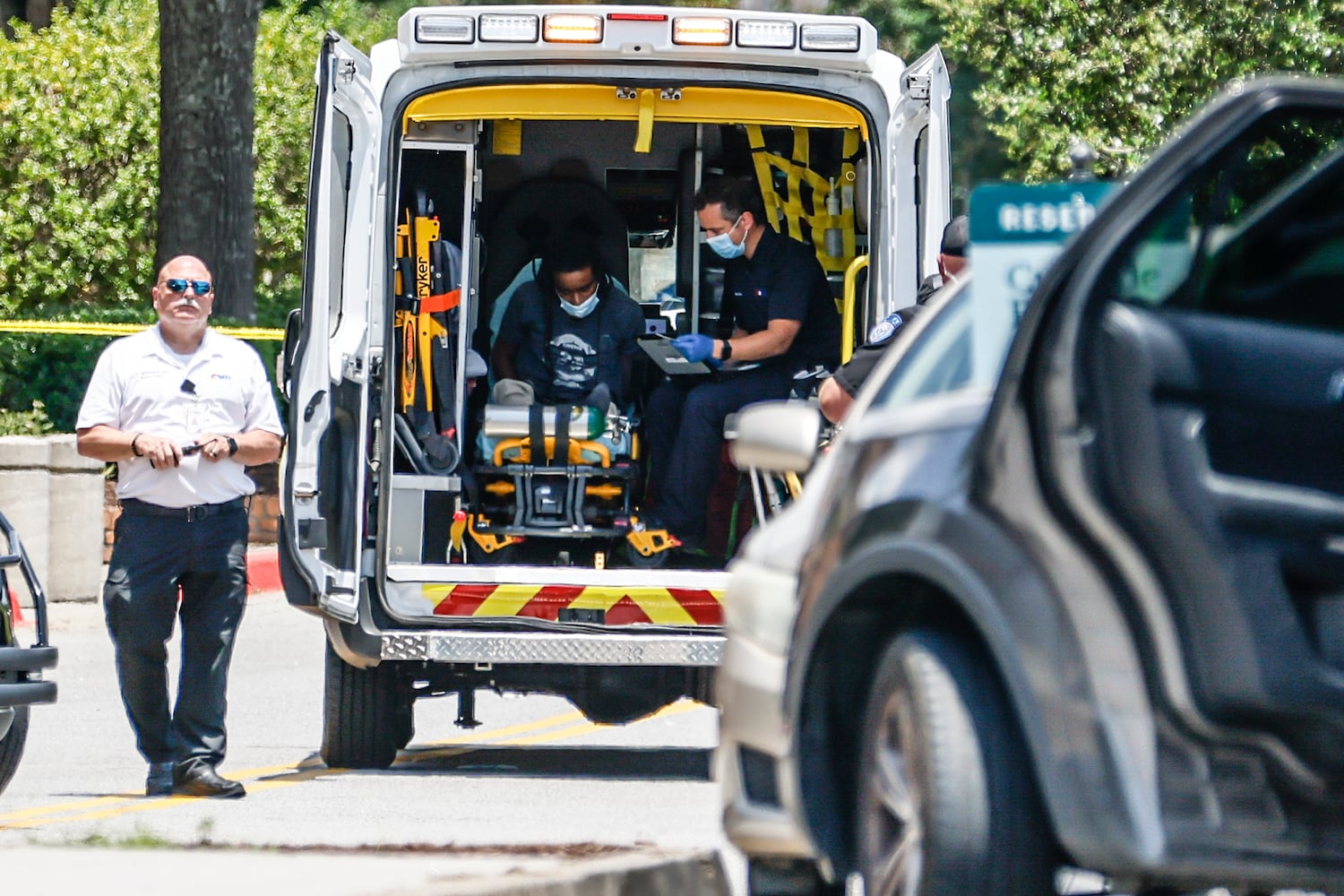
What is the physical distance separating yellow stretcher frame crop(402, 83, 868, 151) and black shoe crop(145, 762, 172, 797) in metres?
2.32

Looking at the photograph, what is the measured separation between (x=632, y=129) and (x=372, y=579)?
11.8 feet

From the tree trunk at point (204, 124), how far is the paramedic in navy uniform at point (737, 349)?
9515 millimetres

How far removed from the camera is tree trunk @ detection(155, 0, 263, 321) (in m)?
18.9

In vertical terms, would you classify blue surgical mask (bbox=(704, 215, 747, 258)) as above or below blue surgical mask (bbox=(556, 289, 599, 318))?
above

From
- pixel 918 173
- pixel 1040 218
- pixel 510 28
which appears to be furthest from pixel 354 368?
pixel 1040 218

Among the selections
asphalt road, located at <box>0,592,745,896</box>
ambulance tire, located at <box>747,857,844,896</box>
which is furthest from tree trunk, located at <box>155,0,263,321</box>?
ambulance tire, located at <box>747,857,844,896</box>

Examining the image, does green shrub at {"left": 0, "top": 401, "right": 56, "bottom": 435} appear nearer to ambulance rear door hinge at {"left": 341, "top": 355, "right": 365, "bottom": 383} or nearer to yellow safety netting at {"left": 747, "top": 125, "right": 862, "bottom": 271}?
yellow safety netting at {"left": 747, "top": 125, "right": 862, "bottom": 271}

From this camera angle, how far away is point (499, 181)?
11.0 m

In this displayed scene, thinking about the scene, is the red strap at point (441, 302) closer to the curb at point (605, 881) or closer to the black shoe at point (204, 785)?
the black shoe at point (204, 785)

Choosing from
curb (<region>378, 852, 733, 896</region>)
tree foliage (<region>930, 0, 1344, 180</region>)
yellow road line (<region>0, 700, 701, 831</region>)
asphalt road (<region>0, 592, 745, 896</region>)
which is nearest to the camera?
curb (<region>378, 852, 733, 896</region>)

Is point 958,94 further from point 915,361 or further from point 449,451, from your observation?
point 915,361

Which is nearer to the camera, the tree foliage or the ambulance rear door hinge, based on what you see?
the ambulance rear door hinge

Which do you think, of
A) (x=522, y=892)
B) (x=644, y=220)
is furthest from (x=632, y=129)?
(x=522, y=892)

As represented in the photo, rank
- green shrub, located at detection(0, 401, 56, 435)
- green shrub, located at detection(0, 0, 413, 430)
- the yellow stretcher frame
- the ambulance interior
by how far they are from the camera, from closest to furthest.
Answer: the yellow stretcher frame, the ambulance interior, green shrub, located at detection(0, 401, 56, 435), green shrub, located at detection(0, 0, 413, 430)
